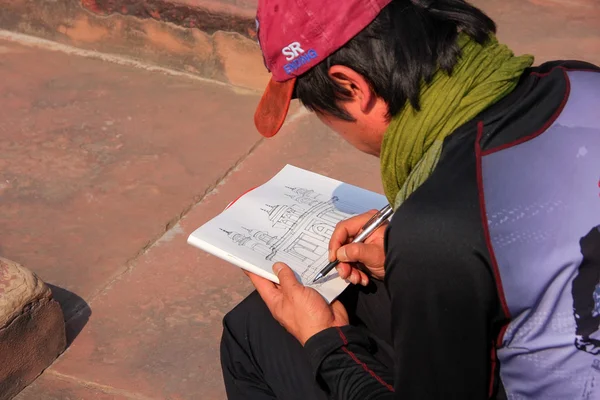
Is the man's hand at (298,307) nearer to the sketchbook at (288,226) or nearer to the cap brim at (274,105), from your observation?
the sketchbook at (288,226)

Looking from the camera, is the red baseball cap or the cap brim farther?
the cap brim

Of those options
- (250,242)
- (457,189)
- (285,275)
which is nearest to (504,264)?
(457,189)

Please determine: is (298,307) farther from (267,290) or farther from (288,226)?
(288,226)

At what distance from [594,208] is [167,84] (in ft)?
10.6

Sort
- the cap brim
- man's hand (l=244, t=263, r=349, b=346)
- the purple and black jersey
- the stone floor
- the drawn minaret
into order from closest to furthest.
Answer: the purple and black jersey, the cap brim, man's hand (l=244, t=263, r=349, b=346), the drawn minaret, the stone floor

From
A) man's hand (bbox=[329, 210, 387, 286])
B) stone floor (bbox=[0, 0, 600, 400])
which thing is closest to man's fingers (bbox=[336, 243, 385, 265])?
man's hand (bbox=[329, 210, 387, 286])

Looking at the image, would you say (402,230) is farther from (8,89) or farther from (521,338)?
(8,89)

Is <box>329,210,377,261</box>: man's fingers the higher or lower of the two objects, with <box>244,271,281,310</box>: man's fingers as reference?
higher

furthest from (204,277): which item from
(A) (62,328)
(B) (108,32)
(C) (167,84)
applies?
(B) (108,32)

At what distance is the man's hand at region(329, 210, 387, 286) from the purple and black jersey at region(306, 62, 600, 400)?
451 millimetres

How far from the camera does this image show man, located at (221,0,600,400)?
1.34 meters

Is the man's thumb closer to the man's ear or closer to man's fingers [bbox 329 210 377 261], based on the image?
man's fingers [bbox 329 210 377 261]

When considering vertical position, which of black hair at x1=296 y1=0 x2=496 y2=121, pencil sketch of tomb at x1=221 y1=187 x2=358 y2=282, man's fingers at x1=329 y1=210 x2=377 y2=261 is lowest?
pencil sketch of tomb at x1=221 y1=187 x2=358 y2=282

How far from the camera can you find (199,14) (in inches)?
168
